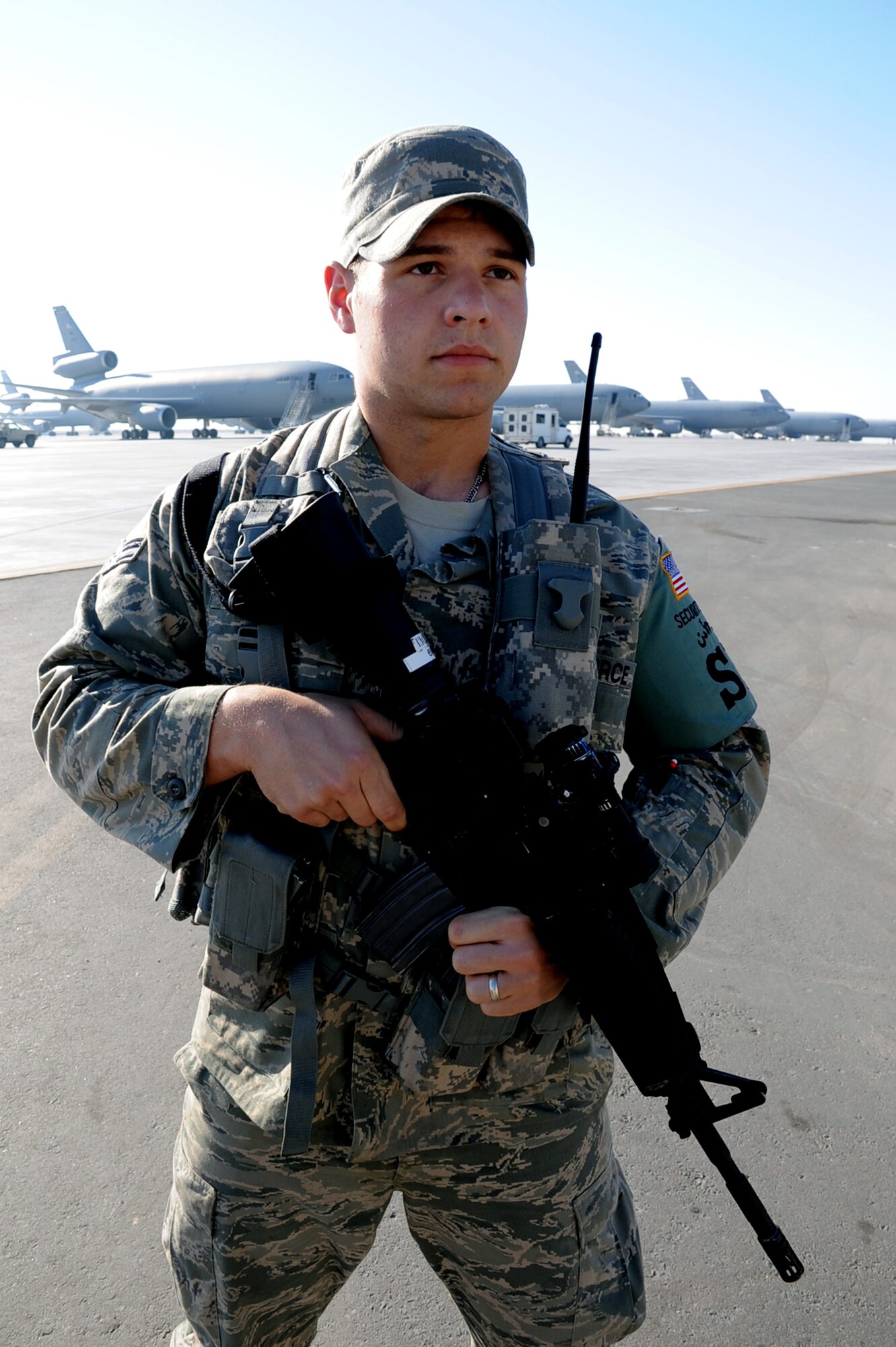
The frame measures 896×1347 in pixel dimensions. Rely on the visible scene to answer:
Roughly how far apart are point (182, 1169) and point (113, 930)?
172cm

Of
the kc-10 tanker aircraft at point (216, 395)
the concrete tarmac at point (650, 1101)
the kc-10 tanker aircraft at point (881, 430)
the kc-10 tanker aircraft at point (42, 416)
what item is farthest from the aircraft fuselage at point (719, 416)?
the concrete tarmac at point (650, 1101)

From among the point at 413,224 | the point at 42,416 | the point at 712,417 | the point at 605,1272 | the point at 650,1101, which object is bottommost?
the point at 42,416

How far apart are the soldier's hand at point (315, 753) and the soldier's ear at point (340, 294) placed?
2.09ft

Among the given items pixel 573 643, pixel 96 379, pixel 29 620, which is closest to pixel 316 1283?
pixel 573 643

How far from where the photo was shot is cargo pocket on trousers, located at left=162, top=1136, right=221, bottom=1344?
141cm

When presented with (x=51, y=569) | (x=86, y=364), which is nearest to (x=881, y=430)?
(x=86, y=364)

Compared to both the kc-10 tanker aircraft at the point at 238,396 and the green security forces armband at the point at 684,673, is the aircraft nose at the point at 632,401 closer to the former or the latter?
the kc-10 tanker aircraft at the point at 238,396

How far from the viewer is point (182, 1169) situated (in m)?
1.46

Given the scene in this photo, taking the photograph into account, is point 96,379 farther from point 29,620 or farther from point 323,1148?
point 323,1148

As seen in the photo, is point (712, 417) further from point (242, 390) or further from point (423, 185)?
point (423, 185)

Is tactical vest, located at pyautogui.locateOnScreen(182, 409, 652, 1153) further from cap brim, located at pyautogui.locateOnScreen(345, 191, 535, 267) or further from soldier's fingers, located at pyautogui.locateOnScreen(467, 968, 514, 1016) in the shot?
cap brim, located at pyautogui.locateOnScreen(345, 191, 535, 267)

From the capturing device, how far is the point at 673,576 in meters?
1.52

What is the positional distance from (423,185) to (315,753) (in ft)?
2.77

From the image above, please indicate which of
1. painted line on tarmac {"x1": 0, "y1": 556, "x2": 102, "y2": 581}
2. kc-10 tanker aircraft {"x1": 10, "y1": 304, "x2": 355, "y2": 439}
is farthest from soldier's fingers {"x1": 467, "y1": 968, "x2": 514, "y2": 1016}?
kc-10 tanker aircraft {"x1": 10, "y1": 304, "x2": 355, "y2": 439}
